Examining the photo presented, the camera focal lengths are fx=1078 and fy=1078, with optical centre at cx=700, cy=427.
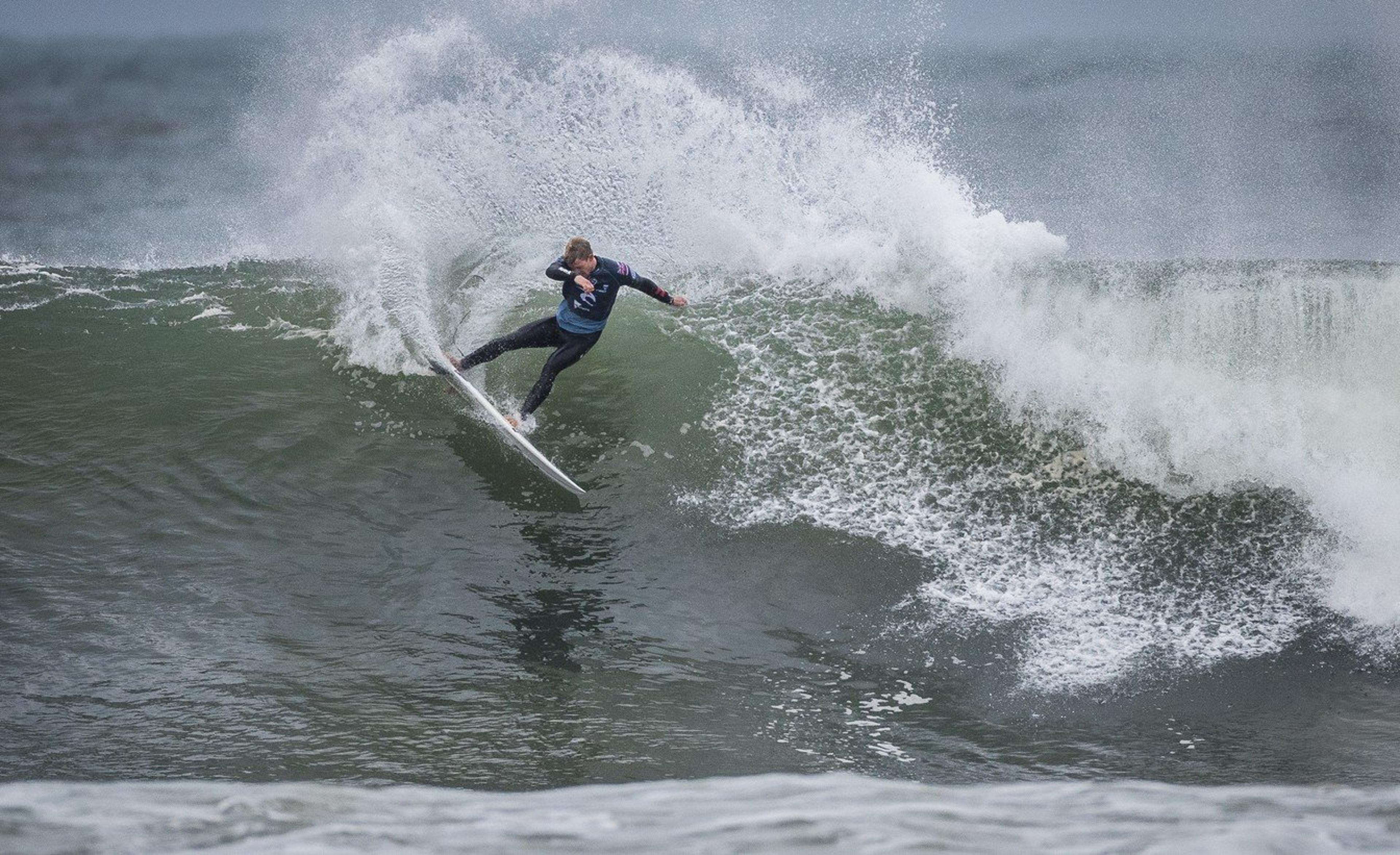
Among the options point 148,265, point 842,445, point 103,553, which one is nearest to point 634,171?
point 842,445

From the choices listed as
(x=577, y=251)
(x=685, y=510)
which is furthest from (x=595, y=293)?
(x=685, y=510)

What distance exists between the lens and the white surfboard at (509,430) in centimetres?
720

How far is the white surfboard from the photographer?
7199 millimetres

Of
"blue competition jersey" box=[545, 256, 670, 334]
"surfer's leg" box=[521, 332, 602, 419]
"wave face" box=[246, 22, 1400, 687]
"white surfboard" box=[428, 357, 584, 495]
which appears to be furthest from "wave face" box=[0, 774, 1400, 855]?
"blue competition jersey" box=[545, 256, 670, 334]

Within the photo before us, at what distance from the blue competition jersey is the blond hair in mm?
102

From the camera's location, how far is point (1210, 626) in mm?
6266

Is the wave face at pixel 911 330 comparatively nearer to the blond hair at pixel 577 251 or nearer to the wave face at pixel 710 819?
the blond hair at pixel 577 251

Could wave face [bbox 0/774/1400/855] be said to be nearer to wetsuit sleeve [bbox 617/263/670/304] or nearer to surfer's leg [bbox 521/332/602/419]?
surfer's leg [bbox 521/332/602/419]

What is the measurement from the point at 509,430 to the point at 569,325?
3.08 feet

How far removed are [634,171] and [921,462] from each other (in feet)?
15.0

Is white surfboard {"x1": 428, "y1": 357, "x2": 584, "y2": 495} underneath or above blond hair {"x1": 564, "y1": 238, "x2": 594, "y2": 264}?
underneath

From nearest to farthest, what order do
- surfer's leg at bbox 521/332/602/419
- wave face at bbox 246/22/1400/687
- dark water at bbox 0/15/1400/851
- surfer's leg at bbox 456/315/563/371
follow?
dark water at bbox 0/15/1400/851 < wave face at bbox 246/22/1400/687 < surfer's leg at bbox 521/332/602/419 < surfer's leg at bbox 456/315/563/371

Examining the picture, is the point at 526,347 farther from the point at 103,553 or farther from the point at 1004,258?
the point at 1004,258

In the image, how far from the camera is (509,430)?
7340 millimetres
